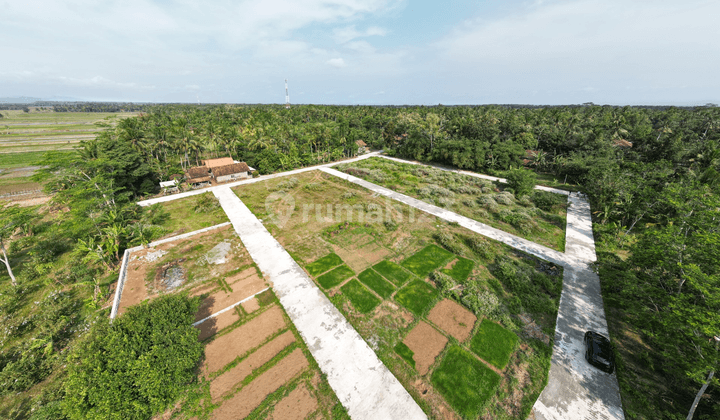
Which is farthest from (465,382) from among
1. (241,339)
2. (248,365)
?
(241,339)

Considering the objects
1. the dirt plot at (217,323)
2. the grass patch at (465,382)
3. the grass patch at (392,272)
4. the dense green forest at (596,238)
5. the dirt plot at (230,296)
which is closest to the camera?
the dense green forest at (596,238)

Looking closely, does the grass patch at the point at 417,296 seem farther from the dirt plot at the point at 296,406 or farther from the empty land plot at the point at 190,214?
the empty land plot at the point at 190,214

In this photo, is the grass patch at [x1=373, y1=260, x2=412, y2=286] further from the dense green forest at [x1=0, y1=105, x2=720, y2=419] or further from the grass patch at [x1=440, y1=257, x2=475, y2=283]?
the dense green forest at [x1=0, y1=105, x2=720, y2=419]

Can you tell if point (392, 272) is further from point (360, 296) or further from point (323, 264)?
point (323, 264)

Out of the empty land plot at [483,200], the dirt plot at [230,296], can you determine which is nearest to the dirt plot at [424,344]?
the dirt plot at [230,296]

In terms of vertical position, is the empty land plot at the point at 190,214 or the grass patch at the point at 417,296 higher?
the empty land plot at the point at 190,214
